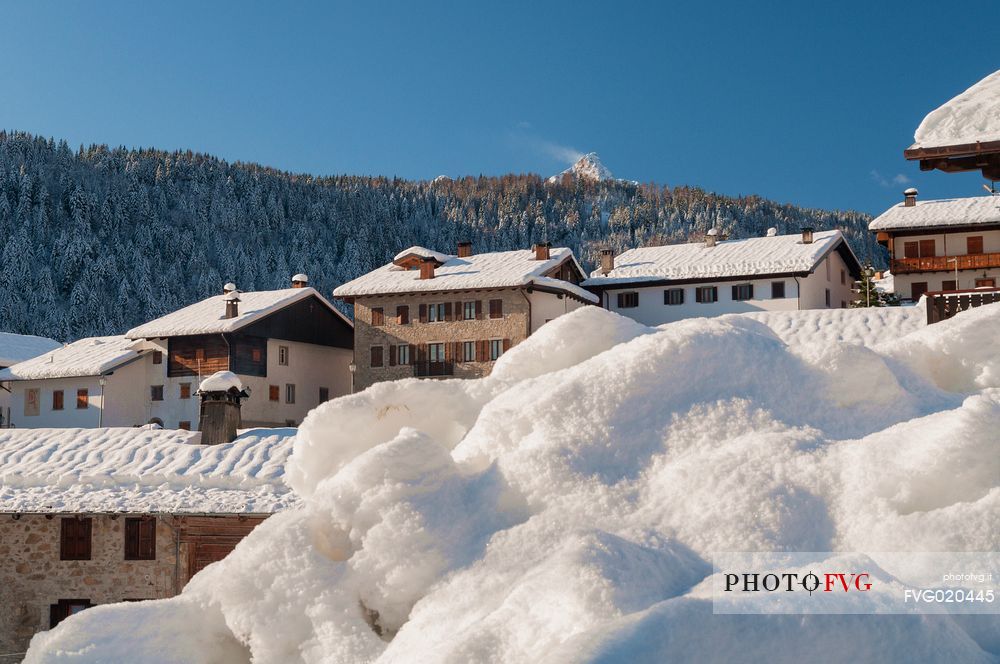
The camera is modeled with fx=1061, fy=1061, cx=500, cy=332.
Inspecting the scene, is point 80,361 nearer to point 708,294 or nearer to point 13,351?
point 13,351

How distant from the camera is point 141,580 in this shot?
65.4ft

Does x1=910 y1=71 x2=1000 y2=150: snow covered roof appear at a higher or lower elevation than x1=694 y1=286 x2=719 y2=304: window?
lower

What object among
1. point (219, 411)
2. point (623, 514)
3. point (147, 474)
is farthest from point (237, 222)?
point (623, 514)

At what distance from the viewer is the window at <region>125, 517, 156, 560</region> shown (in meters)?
20.1

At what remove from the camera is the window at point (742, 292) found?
42.8m

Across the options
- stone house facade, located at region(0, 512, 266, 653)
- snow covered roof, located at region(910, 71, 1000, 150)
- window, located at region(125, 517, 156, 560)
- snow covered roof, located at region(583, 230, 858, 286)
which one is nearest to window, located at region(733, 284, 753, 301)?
snow covered roof, located at region(583, 230, 858, 286)

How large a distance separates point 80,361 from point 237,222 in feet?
272

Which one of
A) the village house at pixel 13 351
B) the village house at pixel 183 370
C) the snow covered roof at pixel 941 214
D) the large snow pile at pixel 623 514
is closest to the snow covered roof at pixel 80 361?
the village house at pixel 183 370

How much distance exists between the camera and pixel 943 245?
41500 mm

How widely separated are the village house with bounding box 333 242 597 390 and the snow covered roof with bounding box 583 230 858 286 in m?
2.79

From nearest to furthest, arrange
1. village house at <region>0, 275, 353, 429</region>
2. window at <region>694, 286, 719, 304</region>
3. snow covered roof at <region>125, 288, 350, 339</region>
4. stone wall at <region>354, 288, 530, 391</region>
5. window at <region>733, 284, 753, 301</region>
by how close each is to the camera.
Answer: snow covered roof at <region>125, 288, 350, 339</region>, village house at <region>0, 275, 353, 429</region>, stone wall at <region>354, 288, 530, 391</region>, window at <region>733, 284, 753, 301</region>, window at <region>694, 286, 719, 304</region>

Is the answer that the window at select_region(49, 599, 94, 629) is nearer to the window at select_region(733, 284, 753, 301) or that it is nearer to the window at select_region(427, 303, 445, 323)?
the window at select_region(427, 303, 445, 323)

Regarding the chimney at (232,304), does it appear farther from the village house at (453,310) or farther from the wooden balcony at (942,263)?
the wooden balcony at (942,263)

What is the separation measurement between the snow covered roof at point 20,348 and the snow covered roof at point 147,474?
29745mm
